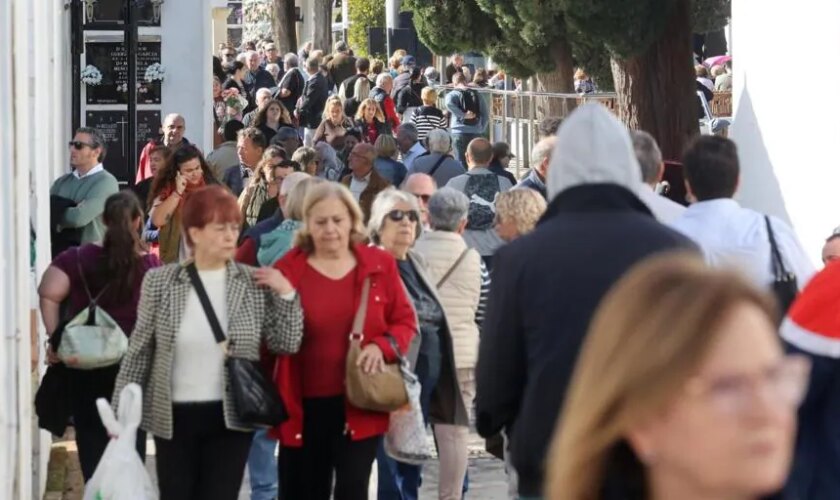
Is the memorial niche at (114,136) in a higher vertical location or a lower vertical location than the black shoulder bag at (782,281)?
higher

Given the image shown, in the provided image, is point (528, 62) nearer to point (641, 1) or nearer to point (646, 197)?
point (641, 1)

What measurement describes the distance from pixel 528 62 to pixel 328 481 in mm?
15767

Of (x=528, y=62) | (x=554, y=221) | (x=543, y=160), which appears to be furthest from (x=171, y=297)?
(x=528, y=62)

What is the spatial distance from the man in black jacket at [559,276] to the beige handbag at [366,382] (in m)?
2.05

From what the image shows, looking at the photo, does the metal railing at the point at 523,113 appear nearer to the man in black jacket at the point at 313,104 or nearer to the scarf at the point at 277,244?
the man in black jacket at the point at 313,104

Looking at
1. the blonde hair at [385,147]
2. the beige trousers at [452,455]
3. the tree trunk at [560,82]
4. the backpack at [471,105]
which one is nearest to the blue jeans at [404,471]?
the beige trousers at [452,455]

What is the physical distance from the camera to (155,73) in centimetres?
1927

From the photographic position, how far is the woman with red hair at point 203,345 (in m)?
7.40

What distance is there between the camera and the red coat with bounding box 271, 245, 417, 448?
302 inches

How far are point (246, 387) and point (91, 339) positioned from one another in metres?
1.11

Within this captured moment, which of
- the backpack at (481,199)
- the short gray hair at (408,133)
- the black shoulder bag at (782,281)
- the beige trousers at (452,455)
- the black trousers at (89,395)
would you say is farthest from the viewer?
the short gray hair at (408,133)

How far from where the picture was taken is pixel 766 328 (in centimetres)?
254

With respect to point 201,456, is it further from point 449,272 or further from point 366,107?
point 366,107

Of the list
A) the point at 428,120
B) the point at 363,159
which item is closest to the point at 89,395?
the point at 363,159
